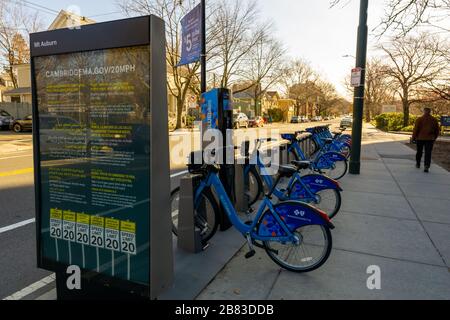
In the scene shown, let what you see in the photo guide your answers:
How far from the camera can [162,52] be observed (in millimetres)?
2342

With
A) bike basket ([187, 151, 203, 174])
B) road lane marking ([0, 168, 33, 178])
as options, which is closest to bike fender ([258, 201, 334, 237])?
bike basket ([187, 151, 203, 174])

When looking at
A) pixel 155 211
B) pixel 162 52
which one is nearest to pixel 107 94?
pixel 162 52

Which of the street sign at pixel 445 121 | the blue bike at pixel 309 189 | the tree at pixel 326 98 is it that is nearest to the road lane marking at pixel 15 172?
the blue bike at pixel 309 189

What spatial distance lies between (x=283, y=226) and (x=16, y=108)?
1299 inches

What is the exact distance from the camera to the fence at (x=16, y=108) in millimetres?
28689

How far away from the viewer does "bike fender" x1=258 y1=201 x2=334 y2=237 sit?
3139 millimetres

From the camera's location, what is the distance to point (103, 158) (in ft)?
8.24

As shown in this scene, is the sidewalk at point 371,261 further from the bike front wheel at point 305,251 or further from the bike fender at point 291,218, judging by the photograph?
the bike fender at point 291,218

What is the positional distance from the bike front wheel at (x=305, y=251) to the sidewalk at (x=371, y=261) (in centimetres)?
10

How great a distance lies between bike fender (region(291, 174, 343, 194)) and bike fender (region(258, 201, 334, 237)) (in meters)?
1.50

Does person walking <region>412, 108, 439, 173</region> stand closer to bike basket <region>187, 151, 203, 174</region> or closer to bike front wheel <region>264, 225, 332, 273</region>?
bike front wheel <region>264, 225, 332, 273</region>

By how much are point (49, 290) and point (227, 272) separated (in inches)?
67.6
